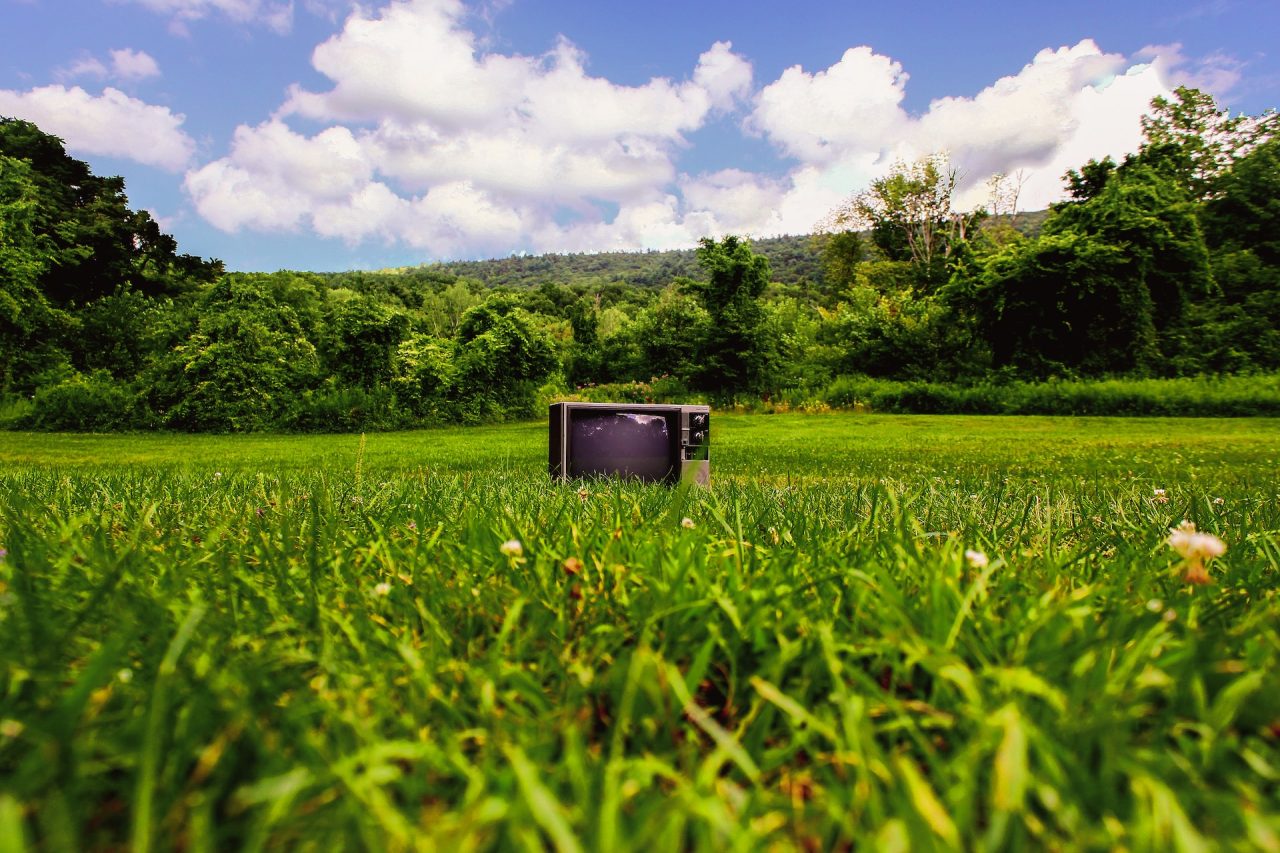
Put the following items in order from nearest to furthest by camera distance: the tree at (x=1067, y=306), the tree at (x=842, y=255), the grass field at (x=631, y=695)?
the grass field at (x=631, y=695) → the tree at (x=1067, y=306) → the tree at (x=842, y=255)

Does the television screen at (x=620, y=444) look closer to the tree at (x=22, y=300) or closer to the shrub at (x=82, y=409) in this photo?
the shrub at (x=82, y=409)

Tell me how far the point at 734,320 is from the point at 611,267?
9185 centimetres

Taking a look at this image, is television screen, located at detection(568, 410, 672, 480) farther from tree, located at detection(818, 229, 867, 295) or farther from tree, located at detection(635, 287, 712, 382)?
tree, located at detection(818, 229, 867, 295)

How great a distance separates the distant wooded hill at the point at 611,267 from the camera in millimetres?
86750

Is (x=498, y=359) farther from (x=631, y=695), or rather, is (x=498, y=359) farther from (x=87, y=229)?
(x=87, y=229)

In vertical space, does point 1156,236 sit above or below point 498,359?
above

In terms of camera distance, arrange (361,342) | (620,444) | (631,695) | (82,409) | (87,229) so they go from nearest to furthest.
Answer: (631,695) → (620,444) → (82,409) → (361,342) → (87,229)

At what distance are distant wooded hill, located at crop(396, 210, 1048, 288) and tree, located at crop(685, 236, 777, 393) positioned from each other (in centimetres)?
6010

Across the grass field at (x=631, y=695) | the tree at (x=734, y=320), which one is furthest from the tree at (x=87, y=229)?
the grass field at (x=631, y=695)

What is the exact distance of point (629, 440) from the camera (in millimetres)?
5840

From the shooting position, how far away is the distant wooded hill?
285 ft

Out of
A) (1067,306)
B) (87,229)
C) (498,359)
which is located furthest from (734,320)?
(87,229)

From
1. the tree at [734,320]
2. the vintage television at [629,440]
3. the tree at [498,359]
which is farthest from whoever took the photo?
the tree at [734,320]

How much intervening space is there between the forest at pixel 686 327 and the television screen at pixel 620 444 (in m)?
12.0
